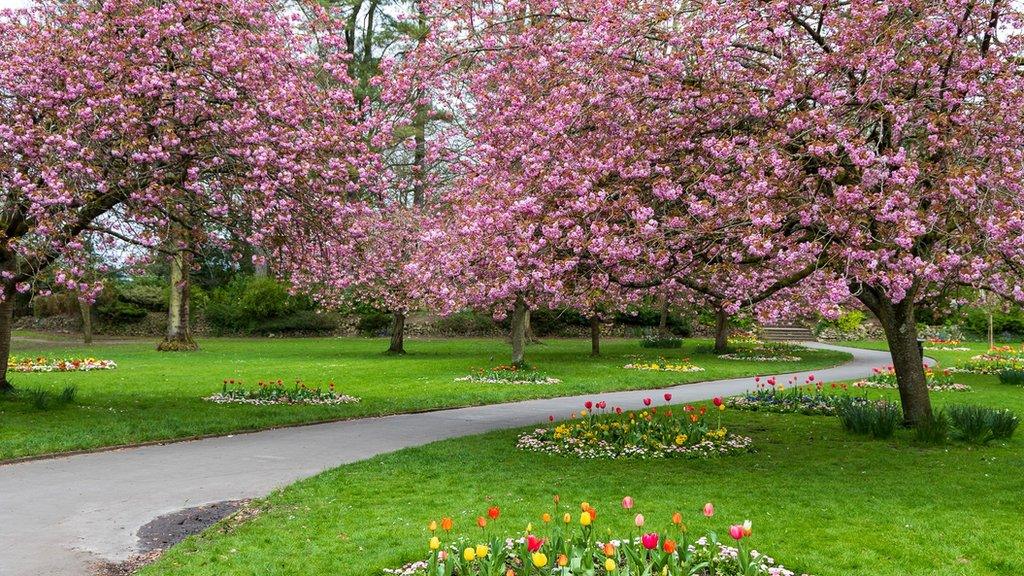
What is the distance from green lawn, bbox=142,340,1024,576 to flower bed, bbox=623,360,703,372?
1151cm

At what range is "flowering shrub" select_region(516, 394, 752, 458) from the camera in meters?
9.59

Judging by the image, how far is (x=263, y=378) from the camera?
18984 mm

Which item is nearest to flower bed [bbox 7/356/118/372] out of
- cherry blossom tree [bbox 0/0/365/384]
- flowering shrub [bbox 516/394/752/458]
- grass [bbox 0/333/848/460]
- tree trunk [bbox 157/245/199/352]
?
grass [bbox 0/333/848/460]

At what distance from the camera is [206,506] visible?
718 cm

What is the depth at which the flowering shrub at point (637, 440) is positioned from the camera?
9586 mm

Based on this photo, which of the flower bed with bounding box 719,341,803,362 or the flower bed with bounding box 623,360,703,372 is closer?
the flower bed with bounding box 623,360,703,372

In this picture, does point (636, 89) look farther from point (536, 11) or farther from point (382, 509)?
point (382, 509)

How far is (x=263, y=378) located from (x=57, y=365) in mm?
6724

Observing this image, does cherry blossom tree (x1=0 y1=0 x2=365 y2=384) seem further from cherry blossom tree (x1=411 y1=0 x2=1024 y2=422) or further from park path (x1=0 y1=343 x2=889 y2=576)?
cherry blossom tree (x1=411 y1=0 x2=1024 y2=422)

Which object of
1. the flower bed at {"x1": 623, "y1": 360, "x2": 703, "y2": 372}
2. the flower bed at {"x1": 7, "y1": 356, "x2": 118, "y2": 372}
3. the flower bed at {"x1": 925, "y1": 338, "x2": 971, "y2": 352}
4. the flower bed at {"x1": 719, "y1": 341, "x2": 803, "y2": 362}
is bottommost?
the flower bed at {"x1": 925, "y1": 338, "x2": 971, "y2": 352}

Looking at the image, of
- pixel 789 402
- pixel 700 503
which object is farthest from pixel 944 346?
pixel 700 503

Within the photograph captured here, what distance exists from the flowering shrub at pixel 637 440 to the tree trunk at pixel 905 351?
2492 mm

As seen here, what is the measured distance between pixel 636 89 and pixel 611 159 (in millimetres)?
1044

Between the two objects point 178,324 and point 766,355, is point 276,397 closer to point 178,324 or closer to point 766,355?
point 178,324
